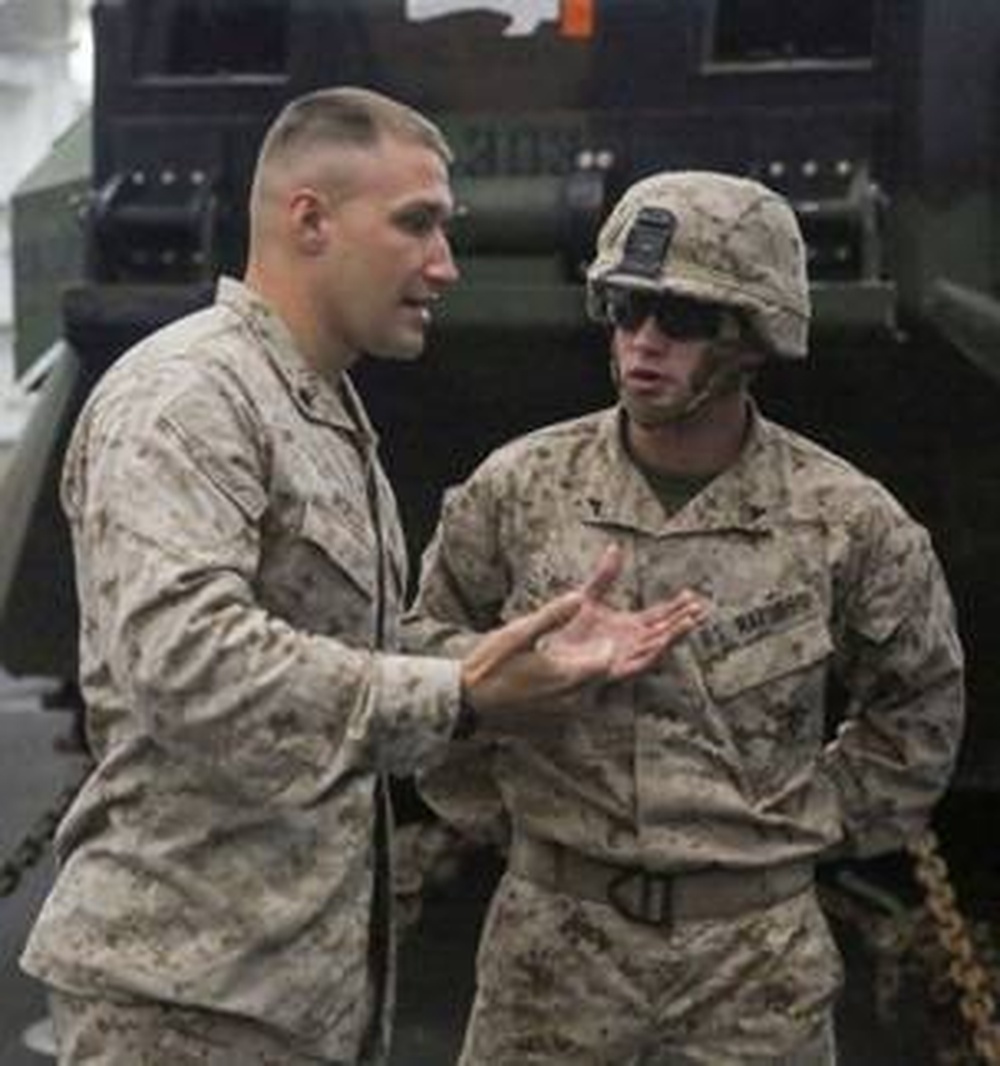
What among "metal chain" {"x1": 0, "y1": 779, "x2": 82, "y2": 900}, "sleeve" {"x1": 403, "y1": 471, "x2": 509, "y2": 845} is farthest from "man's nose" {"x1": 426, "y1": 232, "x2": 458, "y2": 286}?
"metal chain" {"x1": 0, "y1": 779, "x2": 82, "y2": 900}

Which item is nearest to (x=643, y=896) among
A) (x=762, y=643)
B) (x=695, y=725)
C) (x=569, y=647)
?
(x=695, y=725)

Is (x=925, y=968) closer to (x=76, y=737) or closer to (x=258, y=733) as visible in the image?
(x=76, y=737)

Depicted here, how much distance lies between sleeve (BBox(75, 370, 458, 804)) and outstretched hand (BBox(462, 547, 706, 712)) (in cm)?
3

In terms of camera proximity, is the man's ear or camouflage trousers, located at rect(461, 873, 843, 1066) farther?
camouflage trousers, located at rect(461, 873, 843, 1066)

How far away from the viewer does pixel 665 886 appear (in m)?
2.60

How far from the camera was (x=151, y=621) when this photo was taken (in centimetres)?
204

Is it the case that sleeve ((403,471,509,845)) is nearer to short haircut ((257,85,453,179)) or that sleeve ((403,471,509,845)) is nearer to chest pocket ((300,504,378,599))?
chest pocket ((300,504,378,599))

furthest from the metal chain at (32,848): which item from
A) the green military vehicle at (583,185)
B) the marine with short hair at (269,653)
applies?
the marine with short hair at (269,653)

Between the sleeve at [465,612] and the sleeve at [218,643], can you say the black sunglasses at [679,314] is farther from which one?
the sleeve at [218,643]

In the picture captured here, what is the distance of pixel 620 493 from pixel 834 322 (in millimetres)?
1166

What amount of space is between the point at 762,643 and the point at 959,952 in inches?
47.4

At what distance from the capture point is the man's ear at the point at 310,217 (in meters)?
2.25

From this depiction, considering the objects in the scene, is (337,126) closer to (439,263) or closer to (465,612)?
(439,263)

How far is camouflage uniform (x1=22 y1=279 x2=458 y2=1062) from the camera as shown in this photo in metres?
2.05
